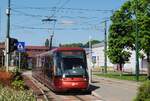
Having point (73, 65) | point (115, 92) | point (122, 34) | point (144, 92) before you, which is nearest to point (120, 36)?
point (122, 34)

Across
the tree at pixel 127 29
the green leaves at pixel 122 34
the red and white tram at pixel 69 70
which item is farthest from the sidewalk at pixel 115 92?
the green leaves at pixel 122 34

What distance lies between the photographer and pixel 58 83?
98.5ft

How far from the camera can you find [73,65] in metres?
30.0

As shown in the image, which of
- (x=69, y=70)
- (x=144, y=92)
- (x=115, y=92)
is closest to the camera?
(x=144, y=92)

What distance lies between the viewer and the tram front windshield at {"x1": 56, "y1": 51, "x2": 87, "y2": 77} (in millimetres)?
29938

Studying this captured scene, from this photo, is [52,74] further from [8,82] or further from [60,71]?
[8,82]

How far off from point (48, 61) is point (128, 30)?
2884 centimetres

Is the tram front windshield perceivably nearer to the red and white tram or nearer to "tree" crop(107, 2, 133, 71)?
the red and white tram

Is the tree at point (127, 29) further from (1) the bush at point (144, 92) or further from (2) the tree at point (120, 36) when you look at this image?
(1) the bush at point (144, 92)

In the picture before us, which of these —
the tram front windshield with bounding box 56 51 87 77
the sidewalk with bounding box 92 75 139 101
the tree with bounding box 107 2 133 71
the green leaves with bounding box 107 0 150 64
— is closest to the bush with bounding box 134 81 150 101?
the sidewalk with bounding box 92 75 139 101

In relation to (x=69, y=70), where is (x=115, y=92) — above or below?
below

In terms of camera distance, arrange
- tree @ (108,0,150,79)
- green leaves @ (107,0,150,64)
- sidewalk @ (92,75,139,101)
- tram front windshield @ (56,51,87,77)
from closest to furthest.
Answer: sidewalk @ (92,75,139,101) < tram front windshield @ (56,51,87,77) < tree @ (108,0,150,79) < green leaves @ (107,0,150,64)

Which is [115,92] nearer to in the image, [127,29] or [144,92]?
[144,92]

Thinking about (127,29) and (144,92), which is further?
(127,29)
